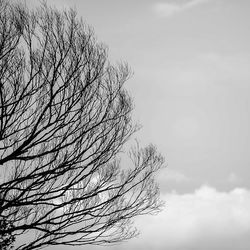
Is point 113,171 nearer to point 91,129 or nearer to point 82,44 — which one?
point 91,129

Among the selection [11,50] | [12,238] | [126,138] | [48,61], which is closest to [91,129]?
[126,138]

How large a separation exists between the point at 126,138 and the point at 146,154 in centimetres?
98

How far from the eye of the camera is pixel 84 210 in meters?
8.59

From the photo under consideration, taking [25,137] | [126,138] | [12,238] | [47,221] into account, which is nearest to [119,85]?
[126,138]

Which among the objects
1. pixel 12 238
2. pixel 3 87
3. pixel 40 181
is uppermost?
pixel 3 87

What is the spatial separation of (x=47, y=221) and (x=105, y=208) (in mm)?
1641

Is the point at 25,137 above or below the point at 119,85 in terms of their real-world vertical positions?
below

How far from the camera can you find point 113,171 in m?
9.48

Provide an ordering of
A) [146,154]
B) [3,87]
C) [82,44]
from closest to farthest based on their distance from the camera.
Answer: [3,87] → [82,44] → [146,154]

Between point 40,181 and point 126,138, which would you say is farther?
point 126,138

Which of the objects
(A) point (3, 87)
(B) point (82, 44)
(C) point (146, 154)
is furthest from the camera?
(C) point (146, 154)

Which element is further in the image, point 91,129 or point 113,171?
point 113,171

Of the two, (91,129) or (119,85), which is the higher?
(119,85)

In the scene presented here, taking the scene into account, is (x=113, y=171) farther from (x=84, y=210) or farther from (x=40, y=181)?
(x=40, y=181)
